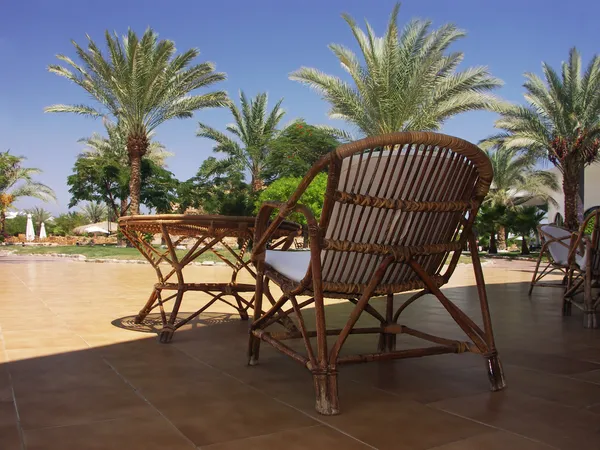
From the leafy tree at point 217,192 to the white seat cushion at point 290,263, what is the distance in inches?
999

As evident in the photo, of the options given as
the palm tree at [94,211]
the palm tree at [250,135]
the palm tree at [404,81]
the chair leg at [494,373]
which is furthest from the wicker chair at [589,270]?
the palm tree at [94,211]

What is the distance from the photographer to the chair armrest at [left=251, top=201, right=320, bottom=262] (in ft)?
6.29

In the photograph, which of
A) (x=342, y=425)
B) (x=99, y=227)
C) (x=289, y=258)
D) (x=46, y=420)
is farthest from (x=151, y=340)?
(x=99, y=227)

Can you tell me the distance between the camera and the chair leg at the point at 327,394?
71.0 inches

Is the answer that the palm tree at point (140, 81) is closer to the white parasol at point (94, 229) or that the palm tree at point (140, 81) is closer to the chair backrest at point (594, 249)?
the chair backrest at point (594, 249)

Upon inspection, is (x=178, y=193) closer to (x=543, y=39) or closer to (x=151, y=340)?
(x=543, y=39)

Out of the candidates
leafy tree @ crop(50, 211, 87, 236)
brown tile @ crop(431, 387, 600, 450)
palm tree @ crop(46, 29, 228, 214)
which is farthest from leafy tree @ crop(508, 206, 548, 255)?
leafy tree @ crop(50, 211, 87, 236)

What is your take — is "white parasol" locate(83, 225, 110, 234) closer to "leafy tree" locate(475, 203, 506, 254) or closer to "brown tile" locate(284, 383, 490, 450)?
"leafy tree" locate(475, 203, 506, 254)

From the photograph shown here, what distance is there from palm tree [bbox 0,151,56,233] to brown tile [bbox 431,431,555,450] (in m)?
33.5

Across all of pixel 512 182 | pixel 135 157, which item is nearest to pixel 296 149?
pixel 135 157

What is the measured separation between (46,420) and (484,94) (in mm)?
15759

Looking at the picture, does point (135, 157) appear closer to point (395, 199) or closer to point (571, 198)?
point (571, 198)

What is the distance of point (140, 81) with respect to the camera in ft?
56.0

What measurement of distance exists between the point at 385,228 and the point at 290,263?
51 centimetres
